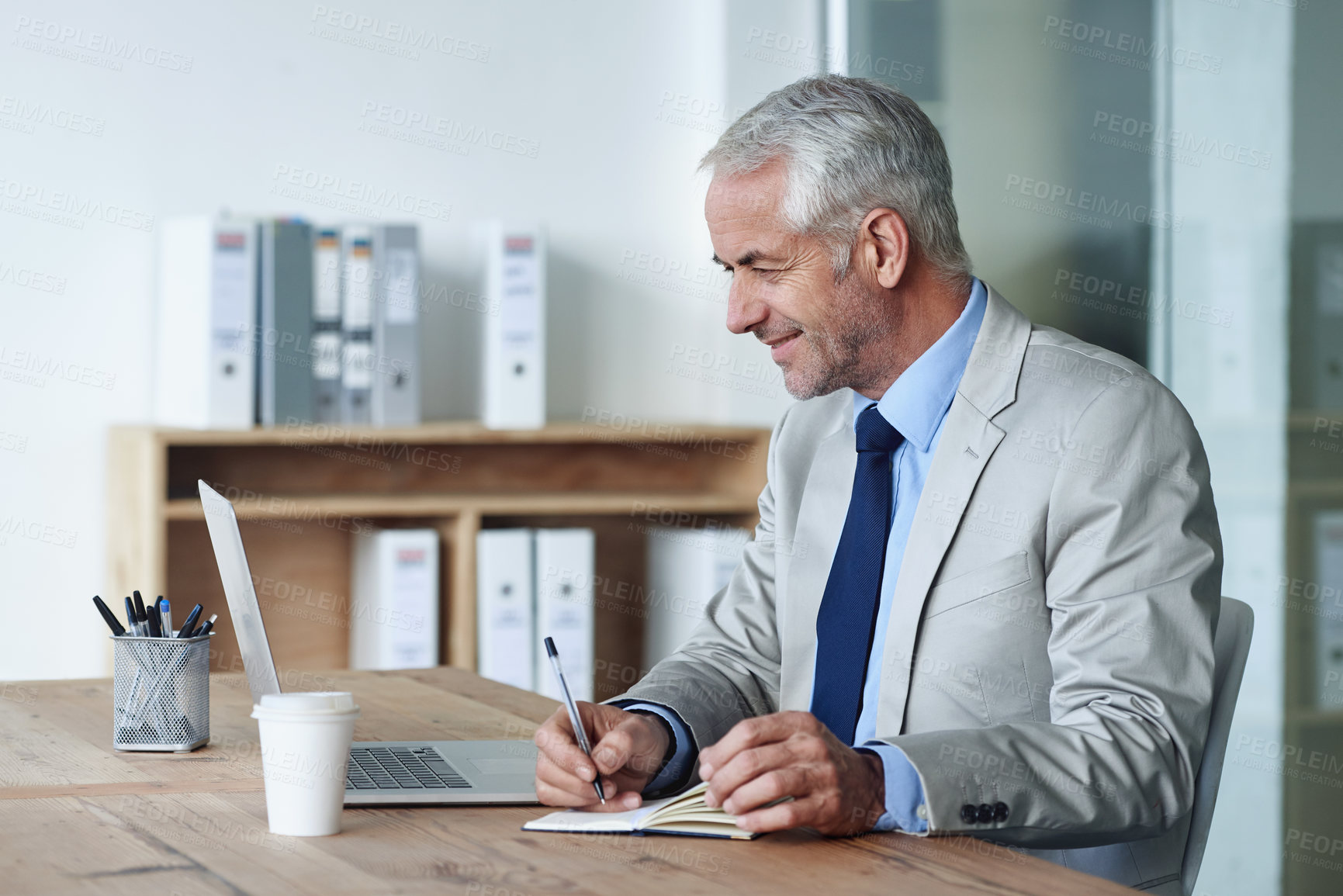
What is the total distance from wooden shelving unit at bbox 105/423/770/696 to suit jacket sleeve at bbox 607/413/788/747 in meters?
1.34

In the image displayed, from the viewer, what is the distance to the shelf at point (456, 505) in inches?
113

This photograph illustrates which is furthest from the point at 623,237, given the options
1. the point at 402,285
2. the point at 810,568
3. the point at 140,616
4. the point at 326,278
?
the point at 140,616

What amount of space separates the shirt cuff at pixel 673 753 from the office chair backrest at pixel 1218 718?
468mm

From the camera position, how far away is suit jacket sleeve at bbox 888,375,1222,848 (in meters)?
1.12

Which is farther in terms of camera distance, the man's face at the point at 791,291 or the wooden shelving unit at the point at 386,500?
the wooden shelving unit at the point at 386,500

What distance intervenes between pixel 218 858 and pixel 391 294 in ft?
6.59

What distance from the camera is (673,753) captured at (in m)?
1.34

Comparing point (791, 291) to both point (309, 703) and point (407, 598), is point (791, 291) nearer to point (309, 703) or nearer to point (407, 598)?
point (309, 703)

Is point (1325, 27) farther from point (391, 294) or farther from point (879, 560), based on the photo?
point (391, 294)

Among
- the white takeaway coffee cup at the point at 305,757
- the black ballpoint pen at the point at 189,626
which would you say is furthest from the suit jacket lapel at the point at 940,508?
the black ballpoint pen at the point at 189,626

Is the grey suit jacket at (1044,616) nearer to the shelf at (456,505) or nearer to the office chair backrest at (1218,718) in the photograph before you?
the office chair backrest at (1218,718)

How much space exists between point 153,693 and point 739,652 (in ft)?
2.08

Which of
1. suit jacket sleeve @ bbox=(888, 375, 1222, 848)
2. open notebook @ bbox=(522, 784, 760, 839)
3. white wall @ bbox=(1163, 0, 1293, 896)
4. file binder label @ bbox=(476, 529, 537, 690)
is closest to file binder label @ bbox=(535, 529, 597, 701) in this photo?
file binder label @ bbox=(476, 529, 537, 690)

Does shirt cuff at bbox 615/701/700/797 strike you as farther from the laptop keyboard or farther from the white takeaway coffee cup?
the white takeaway coffee cup
